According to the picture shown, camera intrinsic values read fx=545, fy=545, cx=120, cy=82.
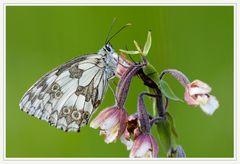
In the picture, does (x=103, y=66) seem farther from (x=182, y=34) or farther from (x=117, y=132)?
(x=182, y=34)

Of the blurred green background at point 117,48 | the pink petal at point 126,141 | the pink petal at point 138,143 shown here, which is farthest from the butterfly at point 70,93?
the blurred green background at point 117,48

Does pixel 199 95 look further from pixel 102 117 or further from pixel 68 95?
pixel 68 95

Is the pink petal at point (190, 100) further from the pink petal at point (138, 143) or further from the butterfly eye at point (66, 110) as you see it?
the butterfly eye at point (66, 110)

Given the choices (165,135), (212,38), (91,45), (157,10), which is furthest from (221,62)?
(165,135)

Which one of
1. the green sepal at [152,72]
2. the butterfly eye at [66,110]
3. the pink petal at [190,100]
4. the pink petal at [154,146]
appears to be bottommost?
the pink petal at [154,146]

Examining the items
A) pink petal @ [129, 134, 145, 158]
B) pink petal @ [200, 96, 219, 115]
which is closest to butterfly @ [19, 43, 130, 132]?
pink petal @ [129, 134, 145, 158]

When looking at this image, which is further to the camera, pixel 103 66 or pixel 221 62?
pixel 221 62

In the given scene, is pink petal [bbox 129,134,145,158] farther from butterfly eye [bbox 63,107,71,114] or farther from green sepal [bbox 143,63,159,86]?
butterfly eye [bbox 63,107,71,114]
